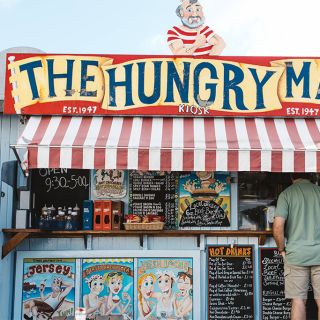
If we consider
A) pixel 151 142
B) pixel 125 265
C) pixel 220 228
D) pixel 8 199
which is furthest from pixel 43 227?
pixel 220 228

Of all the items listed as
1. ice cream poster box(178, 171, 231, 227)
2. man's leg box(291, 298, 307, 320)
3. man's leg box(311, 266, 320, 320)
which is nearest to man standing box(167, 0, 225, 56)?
ice cream poster box(178, 171, 231, 227)

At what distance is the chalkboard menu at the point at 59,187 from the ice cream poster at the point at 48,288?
731 millimetres

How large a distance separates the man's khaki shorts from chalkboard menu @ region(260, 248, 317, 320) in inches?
23.9

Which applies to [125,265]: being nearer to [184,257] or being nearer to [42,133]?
[184,257]

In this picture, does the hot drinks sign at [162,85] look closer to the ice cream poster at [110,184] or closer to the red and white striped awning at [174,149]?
the red and white striped awning at [174,149]

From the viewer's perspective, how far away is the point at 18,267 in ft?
21.3

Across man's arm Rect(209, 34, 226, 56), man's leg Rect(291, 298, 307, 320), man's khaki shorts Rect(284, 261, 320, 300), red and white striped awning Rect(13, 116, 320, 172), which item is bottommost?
man's leg Rect(291, 298, 307, 320)

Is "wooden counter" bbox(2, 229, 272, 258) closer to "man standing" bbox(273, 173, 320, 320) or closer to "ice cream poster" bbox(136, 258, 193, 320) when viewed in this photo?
"ice cream poster" bbox(136, 258, 193, 320)

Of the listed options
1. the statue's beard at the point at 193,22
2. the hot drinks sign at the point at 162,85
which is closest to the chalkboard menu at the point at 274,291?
the hot drinks sign at the point at 162,85

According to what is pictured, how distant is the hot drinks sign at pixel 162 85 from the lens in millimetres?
6520

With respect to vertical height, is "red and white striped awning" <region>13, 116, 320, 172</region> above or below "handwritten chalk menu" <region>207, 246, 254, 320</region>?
above

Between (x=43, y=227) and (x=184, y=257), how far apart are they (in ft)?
6.07

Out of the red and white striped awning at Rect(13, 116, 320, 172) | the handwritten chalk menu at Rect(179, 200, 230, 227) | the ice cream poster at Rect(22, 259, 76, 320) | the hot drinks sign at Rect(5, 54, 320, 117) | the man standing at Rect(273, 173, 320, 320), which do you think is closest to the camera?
the red and white striped awning at Rect(13, 116, 320, 172)

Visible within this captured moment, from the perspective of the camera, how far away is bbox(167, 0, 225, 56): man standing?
670cm
